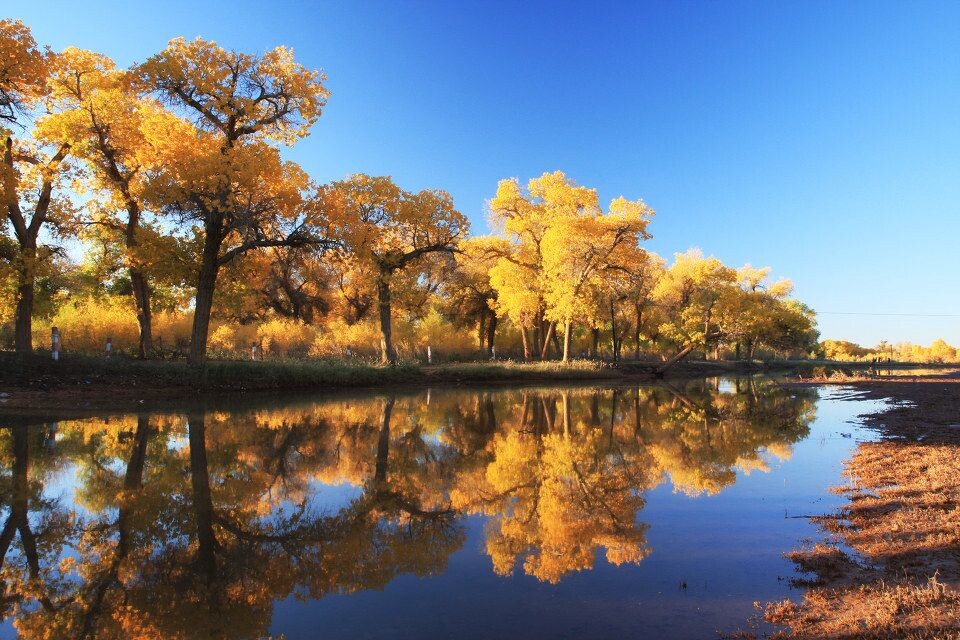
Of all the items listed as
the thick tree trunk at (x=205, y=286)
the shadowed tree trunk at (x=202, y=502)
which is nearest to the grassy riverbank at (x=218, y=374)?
the thick tree trunk at (x=205, y=286)

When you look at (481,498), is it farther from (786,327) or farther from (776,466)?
(786,327)

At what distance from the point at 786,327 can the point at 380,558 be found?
76640 millimetres

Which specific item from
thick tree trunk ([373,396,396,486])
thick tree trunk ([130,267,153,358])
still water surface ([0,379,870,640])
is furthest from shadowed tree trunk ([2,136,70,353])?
thick tree trunk ([373,396,396,486])

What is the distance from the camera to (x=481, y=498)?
6.95 m

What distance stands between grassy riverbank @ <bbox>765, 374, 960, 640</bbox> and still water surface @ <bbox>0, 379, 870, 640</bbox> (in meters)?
0.30

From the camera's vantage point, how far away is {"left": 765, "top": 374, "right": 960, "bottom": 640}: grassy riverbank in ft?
11.5

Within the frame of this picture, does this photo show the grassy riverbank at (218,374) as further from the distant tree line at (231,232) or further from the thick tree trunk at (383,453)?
the thick tree trunk at (383,453)

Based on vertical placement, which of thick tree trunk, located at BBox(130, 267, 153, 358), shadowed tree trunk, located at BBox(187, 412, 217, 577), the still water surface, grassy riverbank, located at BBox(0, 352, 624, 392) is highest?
thick tree trunk, located at BBox(130, 267, 153, 358)

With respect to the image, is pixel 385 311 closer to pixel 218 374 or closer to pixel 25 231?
pixel 218 374

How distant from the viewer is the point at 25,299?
1803cm

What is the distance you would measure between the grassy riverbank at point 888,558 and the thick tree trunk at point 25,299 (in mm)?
21453

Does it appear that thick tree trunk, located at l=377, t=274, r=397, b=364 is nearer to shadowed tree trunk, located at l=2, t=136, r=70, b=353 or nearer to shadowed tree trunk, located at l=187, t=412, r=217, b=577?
shadowed tree trunk, located at l=2, t=136, r=70, b=353

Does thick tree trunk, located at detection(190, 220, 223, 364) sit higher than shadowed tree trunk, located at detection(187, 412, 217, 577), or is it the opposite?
thick tree trunk, located at detection(190, 220, 223, 364)

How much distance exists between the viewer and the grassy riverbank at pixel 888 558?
350 cm
